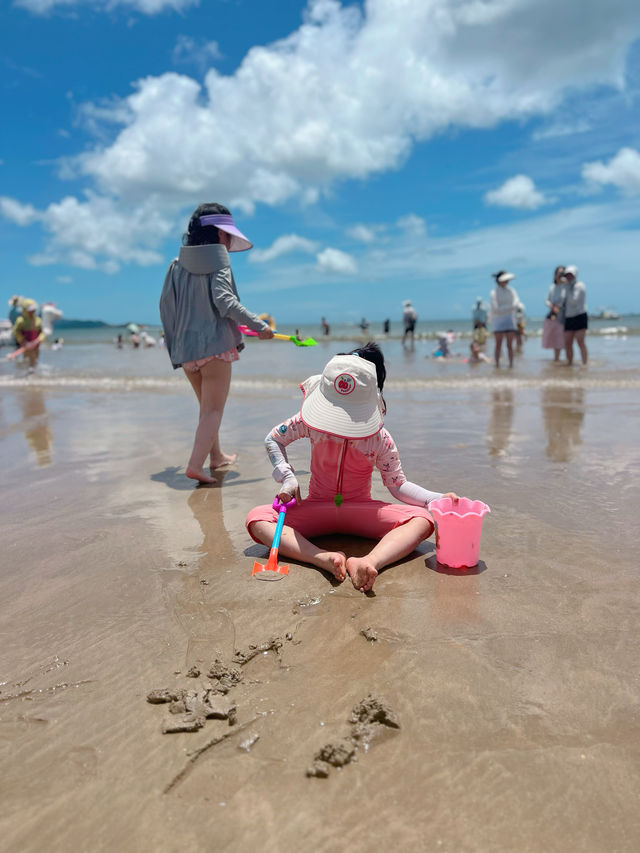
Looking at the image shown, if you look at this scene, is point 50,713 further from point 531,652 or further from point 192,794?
point 531,652

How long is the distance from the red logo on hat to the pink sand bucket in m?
0.67

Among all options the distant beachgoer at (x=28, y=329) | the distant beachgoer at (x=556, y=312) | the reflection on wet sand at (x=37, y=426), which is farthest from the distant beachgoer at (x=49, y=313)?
the distant beachgoer at (x=556, y=312)

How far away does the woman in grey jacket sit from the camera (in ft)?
14.1

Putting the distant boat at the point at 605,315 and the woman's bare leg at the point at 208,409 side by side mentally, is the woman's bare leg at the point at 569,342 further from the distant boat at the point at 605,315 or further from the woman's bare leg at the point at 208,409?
the distant boat at the point at 605,315

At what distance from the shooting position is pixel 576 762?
156 cm

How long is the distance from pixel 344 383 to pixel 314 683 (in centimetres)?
140

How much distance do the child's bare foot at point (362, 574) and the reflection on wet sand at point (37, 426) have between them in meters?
3.42

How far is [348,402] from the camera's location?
2908 millimetres

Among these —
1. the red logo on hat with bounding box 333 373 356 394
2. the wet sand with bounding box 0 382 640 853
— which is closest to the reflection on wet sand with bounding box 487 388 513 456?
the wet sand with bounding box 0 382 640 853

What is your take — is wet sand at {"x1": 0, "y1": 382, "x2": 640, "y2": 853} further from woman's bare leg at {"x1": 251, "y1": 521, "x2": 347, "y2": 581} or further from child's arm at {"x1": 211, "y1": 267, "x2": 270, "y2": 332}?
child's arm at {"x1": 211, "y1": 267, "x2": 270, "y2": 332}

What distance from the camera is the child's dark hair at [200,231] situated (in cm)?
430

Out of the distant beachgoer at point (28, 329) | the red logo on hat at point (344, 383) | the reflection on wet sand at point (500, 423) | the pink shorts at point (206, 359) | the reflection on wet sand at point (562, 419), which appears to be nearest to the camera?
the red logo on hat at point (344, 383)

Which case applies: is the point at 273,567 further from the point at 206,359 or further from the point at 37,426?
the point at 37,426

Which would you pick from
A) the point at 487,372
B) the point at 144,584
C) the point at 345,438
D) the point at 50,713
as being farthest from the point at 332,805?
the point at 487,372
